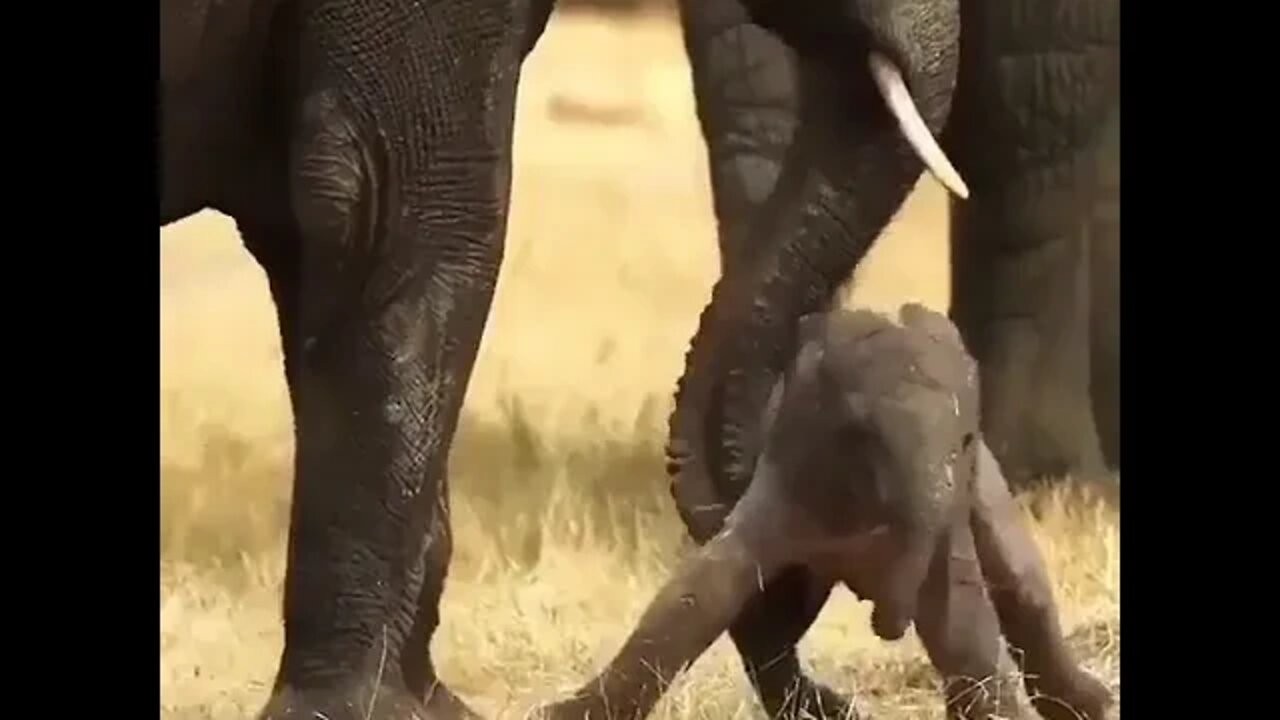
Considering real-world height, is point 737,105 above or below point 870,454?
above

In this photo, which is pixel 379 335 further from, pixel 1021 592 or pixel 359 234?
pixel 1021 592

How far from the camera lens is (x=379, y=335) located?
3.13 feet

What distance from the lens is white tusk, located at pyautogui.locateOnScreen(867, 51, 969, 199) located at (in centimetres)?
99

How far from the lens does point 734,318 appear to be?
39.8 inches

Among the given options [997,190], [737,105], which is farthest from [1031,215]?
[737,105]

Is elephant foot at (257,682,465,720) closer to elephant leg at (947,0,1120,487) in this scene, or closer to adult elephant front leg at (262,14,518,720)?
adult elephant front leg at (262,14,518,720)

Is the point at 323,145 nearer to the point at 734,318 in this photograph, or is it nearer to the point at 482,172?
the point at 482,172

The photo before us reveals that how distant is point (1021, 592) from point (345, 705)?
1.00 feet

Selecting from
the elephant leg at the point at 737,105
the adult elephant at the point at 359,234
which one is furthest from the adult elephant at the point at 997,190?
the adult elephant at the point at 359,234

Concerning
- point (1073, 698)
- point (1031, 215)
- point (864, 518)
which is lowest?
point (1073, 698)

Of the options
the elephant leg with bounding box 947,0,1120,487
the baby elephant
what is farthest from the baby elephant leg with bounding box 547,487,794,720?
the elephant leg with bounding box 947,0,1120,487

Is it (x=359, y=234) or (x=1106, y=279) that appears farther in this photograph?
(x=1106, y=279)

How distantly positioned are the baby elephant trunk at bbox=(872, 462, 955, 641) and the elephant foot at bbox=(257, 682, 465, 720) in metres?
0.20
